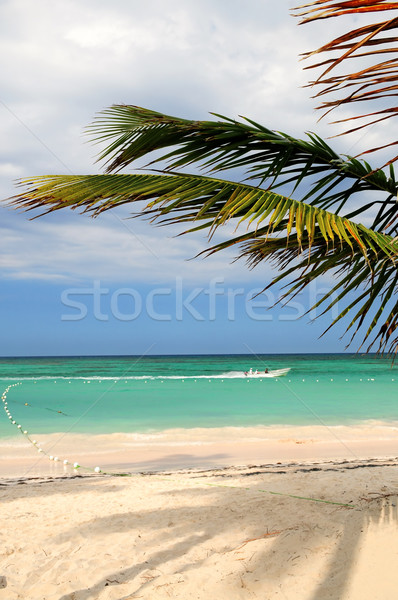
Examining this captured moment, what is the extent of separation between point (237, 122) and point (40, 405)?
17.3 metres

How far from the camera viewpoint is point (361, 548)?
343 centimetres

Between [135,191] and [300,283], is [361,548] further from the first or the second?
[135,191]

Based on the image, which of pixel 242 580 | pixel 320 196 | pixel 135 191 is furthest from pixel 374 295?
pixel 242 580

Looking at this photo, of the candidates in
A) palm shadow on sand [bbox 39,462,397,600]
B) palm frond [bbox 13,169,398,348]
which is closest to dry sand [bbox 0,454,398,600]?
palm shadow on sand [bbox 39,462,397,600]

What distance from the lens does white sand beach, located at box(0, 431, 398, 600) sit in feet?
10.3

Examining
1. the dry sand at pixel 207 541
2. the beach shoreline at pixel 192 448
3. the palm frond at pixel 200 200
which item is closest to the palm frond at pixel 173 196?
the palm frond at pixel 200 200

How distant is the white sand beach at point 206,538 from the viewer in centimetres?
314

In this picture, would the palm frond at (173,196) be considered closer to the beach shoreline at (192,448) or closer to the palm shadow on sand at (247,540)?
the palm shadow on sand at (247,540)

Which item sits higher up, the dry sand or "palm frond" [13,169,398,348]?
"palm frond" [13,169,398,348]

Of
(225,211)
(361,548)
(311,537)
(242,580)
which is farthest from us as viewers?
(311,537)

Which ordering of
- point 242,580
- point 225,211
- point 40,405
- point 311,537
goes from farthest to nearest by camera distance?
point 40,405 → point 311,537 → point 242,580 → point 225,211

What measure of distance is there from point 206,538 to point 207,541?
7 centimetres

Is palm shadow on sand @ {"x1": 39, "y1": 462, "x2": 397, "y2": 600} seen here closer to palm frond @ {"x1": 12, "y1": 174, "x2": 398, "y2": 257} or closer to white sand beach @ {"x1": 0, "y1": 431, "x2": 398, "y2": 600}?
white sand beach @ {"x1": 0, "y1": 431, "x2": 398, "y2": 600}

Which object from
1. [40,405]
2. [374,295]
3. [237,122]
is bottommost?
[40,405]
